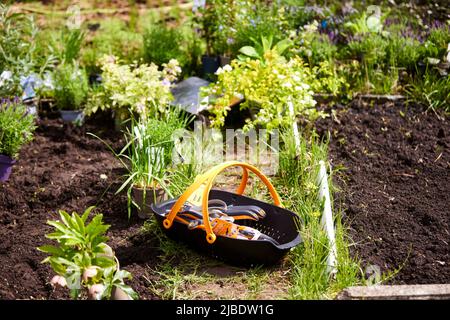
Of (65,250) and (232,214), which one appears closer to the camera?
(65,250)

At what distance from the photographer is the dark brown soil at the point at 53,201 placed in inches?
151

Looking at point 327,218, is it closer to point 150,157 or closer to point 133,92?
point 150,157

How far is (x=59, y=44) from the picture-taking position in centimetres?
669

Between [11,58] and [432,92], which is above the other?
[11,58]

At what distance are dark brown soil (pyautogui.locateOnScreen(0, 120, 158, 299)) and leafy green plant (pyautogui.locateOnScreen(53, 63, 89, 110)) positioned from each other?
0.67 feet

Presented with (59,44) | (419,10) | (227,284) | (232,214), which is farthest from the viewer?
(419,10)

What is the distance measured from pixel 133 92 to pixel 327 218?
2097 mm

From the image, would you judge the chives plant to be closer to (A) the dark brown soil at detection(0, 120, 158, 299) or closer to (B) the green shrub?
(A) the dark brown soil at detection(0, 120, 158, 299)

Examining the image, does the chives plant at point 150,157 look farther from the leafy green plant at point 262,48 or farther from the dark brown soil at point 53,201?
the leafy green plant at point 262,48

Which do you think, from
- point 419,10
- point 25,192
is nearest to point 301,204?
point 25,192

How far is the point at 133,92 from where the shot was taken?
544 centimetres

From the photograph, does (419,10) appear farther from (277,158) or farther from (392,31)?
(277,158)

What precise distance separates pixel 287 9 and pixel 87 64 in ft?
7.16

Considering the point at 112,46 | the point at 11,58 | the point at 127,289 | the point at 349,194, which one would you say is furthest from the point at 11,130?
the point at 349,194
